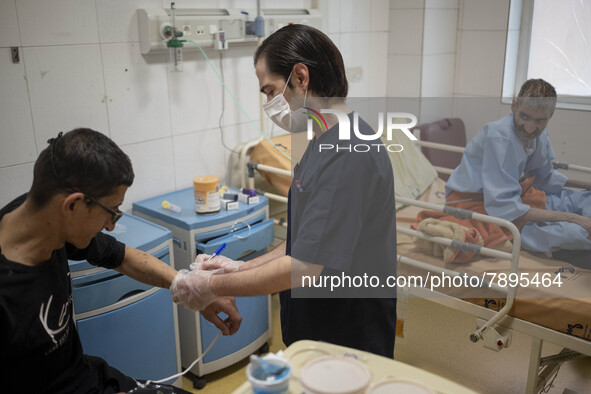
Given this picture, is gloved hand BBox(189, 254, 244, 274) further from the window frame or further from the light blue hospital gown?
the window frame

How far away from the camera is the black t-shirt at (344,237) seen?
134 cm

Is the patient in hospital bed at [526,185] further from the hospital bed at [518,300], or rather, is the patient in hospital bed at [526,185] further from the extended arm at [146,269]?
the extended arm at [146,269]

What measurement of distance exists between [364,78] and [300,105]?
94.9 inches

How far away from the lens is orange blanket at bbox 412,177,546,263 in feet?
7.88

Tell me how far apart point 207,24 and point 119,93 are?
56cm

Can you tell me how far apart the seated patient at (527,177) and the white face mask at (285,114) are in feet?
3.95

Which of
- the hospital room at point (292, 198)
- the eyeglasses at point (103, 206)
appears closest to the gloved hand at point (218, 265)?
the hospital room at point (292, 198)

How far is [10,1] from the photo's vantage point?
6.96ft

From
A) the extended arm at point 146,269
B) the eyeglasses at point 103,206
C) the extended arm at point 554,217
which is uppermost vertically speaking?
the eyeglasses at point 103,206

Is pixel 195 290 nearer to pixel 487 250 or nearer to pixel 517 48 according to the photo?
pixel 487 250

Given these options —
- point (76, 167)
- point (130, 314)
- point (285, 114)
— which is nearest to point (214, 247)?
point (130, 314)

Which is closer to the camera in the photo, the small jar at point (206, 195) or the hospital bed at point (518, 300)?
the hospital bed at point (518, 300)

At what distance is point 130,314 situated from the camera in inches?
86.0

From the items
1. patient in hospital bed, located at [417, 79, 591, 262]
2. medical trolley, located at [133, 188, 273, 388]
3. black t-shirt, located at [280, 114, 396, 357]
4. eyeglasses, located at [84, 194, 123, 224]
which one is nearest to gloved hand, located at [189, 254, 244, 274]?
black t-shirt, located at [280, 114, 396, 357]
